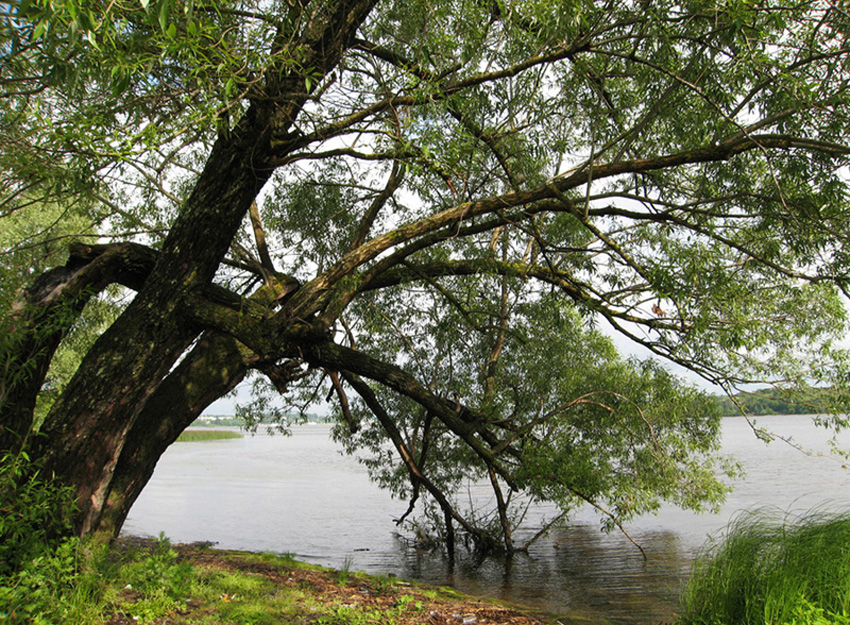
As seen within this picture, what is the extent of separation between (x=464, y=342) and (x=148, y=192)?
5.51 metres

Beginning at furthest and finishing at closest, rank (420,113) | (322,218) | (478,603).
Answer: (322,218) → (478,603) → (420,113)

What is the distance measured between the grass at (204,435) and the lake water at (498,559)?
43457 millimetres

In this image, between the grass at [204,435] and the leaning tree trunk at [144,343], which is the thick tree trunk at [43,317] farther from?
the grass at [204,435]

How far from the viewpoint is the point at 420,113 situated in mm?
5590

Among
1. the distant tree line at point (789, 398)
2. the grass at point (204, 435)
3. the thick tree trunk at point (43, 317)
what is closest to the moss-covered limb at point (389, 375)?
the thick tree trunk at point (43, 317)

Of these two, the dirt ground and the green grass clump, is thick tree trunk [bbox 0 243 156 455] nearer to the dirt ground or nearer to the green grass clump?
the dirt ground

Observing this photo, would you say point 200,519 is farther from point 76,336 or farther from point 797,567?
point 797,567

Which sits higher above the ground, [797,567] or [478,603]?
[797,567]

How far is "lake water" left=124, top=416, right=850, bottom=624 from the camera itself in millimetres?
8445

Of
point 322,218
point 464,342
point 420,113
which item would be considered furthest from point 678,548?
point 420,113

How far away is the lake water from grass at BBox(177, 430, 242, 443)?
4346 centimetres

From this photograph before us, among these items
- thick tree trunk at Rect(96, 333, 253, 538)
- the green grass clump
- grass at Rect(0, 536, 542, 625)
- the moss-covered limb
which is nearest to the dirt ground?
grass at Rect(0, 536, 542, 625)

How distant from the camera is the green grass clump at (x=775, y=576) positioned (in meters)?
4.59

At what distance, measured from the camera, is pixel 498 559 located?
10.6 metres
